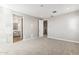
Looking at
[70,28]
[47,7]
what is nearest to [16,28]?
[47,7]

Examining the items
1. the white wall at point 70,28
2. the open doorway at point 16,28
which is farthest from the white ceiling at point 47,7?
the open doorway at point 16,28

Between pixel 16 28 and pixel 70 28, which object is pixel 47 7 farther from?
pixel 16 28

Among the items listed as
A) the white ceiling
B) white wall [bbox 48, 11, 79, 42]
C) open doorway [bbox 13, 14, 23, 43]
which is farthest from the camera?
open doorway [bbox 13, 14, 23, 43]

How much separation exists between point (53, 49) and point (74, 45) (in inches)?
29.8

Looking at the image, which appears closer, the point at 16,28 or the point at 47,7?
the point at 47,7

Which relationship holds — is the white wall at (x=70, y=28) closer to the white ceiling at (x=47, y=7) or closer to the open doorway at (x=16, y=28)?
A: the white ceiling at (x=47, y=7)

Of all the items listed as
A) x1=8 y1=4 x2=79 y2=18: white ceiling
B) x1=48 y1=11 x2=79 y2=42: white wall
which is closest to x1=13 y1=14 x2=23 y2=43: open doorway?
x1=8 y1=4 x2=79 y2=18: white ceiling

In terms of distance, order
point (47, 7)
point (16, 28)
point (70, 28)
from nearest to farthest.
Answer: point (47, 7) < point (70, 28) < point (16, 28)

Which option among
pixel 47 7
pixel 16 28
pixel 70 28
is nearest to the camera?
pixel 47 7

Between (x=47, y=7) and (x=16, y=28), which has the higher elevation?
(x=47, y=7)

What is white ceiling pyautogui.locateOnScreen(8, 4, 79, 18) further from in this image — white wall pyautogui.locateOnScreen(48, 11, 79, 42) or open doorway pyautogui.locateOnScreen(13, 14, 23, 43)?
open doorway pyautogui.locateOnScreen(13, 14, 23, 43)

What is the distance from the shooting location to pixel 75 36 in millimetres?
3256
